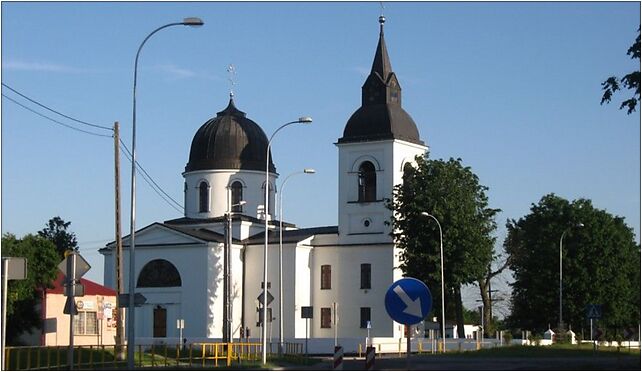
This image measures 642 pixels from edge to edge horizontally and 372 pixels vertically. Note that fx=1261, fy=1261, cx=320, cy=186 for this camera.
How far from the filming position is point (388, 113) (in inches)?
3118

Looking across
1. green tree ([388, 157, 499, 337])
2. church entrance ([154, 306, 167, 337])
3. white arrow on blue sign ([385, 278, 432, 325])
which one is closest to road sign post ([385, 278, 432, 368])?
white arrow on blue sign ([385, 278, 432, 325])

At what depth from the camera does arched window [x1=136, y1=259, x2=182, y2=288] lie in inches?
3219

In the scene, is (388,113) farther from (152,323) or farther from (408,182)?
(152,323)

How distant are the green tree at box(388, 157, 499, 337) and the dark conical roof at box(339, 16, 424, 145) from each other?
13.1ft

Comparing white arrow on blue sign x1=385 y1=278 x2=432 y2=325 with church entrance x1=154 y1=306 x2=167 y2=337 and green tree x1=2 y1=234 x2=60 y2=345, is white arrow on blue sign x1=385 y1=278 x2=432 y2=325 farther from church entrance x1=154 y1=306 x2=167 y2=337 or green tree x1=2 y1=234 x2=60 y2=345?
church entrance x1=154 y1=306 x2=167 y2=337

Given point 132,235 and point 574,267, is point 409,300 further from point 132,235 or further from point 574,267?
point 574,267

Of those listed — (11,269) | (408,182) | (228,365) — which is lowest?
(228,365)

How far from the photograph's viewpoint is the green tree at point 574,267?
3275 inches

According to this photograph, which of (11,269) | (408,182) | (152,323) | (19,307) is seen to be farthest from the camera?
(152,323)

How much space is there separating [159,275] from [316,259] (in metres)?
10.4

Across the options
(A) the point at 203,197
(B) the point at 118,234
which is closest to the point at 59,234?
(A) the point at 203,197

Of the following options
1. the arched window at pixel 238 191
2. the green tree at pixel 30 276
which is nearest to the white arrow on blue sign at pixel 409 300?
the green tree at pixel 30 276

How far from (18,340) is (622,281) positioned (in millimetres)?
43867

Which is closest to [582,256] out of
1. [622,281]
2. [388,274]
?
[622,281]
